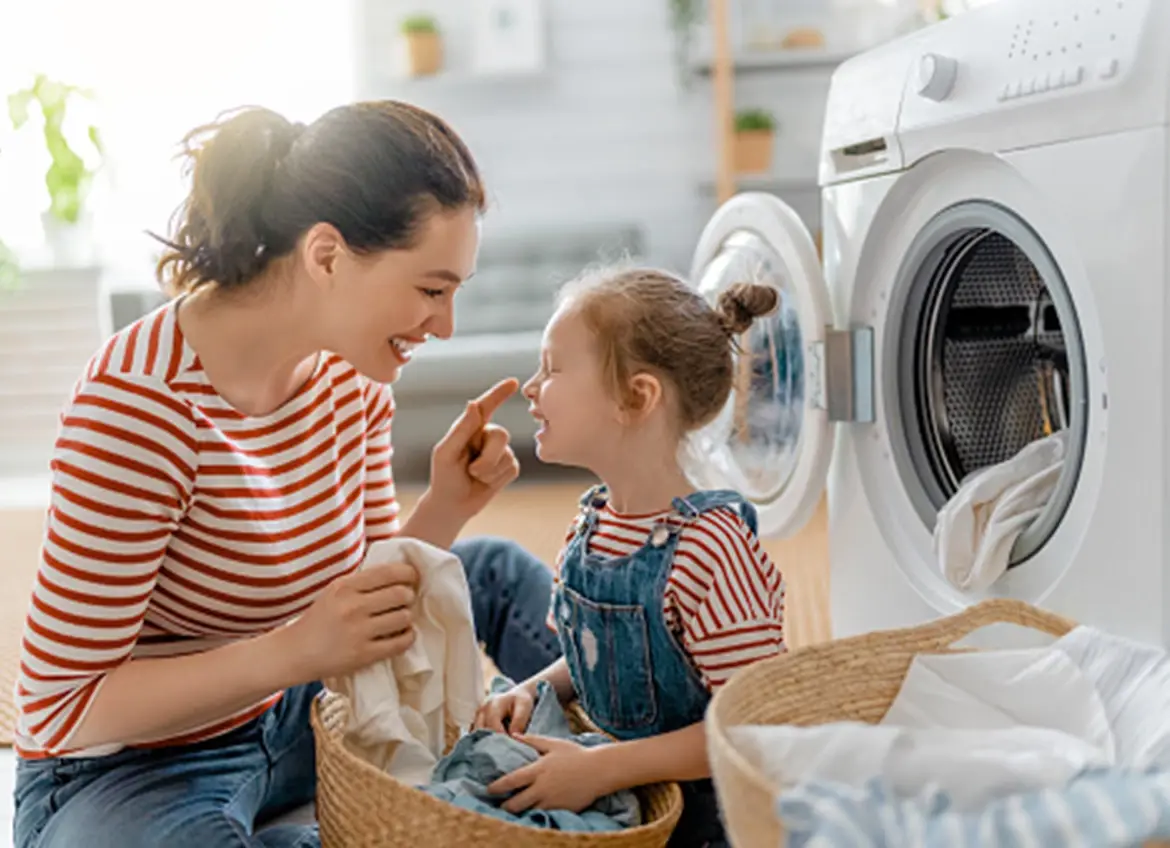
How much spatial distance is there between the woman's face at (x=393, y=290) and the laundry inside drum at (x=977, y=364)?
554mm

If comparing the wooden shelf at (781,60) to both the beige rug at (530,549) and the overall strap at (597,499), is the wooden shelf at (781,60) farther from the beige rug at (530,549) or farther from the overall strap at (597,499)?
the overall strap at (597,499)

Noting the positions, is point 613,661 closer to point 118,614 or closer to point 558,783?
point 558,783

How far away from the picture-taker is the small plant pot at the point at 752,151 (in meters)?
3.91

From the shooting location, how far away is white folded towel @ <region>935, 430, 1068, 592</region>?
1.29 m

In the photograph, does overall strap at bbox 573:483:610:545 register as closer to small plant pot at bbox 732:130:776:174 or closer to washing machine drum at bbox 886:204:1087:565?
washing machine drum at bbox 886:204:1087:565

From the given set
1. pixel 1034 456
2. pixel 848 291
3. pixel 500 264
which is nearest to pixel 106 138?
pixel 500 264

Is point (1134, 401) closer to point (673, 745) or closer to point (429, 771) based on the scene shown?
point (673, 745)

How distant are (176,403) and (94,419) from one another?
7 cm

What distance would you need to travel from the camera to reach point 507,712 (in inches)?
50.1

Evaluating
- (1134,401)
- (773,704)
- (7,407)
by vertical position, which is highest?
(1134,401)

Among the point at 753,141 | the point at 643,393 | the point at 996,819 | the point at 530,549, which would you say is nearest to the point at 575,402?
the point at 643,393

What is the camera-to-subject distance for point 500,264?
4.04 meters

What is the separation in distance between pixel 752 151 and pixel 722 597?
2.94 meters

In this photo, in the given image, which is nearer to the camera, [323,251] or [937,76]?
[323,251]
